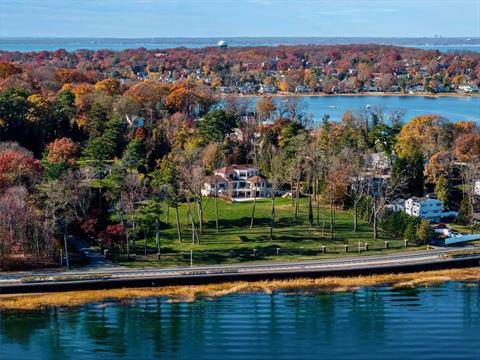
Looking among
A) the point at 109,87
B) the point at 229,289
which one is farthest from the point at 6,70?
the point at 229,289

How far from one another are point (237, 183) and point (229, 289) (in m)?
17.6

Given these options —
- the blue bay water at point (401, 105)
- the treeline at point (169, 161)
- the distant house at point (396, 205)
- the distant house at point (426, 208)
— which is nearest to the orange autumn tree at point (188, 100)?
the treeline at point (169, 161)

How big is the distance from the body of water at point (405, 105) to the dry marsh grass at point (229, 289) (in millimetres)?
51973

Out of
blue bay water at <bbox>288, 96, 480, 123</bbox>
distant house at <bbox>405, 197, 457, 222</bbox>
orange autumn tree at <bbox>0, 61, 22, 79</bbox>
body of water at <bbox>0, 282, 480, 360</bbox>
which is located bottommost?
body of water at <bbox>0, 282, 480, 360</bbox>

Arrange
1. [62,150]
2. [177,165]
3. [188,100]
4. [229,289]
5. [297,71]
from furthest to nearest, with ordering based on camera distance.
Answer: [297,71] → [188,100] → [62,150] → [177,165] → [229,289]

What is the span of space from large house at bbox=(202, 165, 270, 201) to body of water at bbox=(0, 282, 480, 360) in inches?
659

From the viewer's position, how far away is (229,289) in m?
32.7

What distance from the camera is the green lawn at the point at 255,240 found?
1431 inches

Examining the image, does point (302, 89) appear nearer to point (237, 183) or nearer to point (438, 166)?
point (438, 166)

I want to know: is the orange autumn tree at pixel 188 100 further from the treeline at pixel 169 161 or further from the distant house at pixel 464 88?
the distant house at pixel 464 88

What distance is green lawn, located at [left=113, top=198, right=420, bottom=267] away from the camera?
119 feet

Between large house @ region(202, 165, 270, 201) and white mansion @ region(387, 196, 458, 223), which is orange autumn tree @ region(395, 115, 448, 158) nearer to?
white mansion @ region(387, 196, 458, 223)

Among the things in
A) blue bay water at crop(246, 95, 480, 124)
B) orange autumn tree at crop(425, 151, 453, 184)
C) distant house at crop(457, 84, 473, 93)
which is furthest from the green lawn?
distant house at crop(457, 84, 473, 93)

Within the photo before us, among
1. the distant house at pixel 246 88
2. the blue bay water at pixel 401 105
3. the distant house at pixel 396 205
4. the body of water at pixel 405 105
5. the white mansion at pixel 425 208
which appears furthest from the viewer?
the distant house at pixel 246 88
